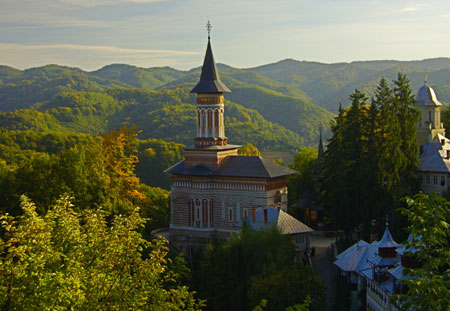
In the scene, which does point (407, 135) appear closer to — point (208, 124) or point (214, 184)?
point (214, 184)

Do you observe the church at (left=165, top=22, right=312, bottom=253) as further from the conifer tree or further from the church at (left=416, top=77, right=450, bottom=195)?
the church at (left=416, top=77, right=450, bottom=195)

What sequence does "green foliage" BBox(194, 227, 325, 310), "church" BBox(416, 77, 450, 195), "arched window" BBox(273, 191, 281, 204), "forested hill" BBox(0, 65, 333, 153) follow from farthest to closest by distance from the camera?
"forested hill" BBox(0, 65, 333, 153)
"church" BBox(416, 77, 450, 195)
"arched window" BBox(273, 191, 281, 204)
"green foliage" BBox(194, 227, 325, 310)

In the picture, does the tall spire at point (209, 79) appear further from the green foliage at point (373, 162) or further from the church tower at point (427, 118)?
the church tower at point (427, 118)

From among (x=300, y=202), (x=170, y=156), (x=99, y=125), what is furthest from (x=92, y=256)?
(x=99, y=125)

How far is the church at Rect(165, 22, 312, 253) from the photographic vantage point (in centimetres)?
3728

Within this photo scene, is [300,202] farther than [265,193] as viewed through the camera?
Yes

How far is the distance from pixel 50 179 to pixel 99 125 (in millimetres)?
105632

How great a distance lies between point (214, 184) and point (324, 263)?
30.6 ft

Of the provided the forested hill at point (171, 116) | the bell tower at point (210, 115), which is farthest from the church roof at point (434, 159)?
the forested hill at point (171, 116)

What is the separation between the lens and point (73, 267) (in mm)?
13617

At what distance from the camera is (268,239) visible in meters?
29.2

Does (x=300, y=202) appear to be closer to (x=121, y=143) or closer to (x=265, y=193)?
(x=265, y=193)

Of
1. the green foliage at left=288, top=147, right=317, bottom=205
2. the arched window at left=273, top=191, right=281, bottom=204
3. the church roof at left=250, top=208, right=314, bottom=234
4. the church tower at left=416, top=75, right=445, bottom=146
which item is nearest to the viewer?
the church roof at left=250, top=208, right=314, bottom=234

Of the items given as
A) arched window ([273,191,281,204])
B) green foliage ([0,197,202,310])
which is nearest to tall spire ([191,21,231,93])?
arched window ([273,191,281,204])
